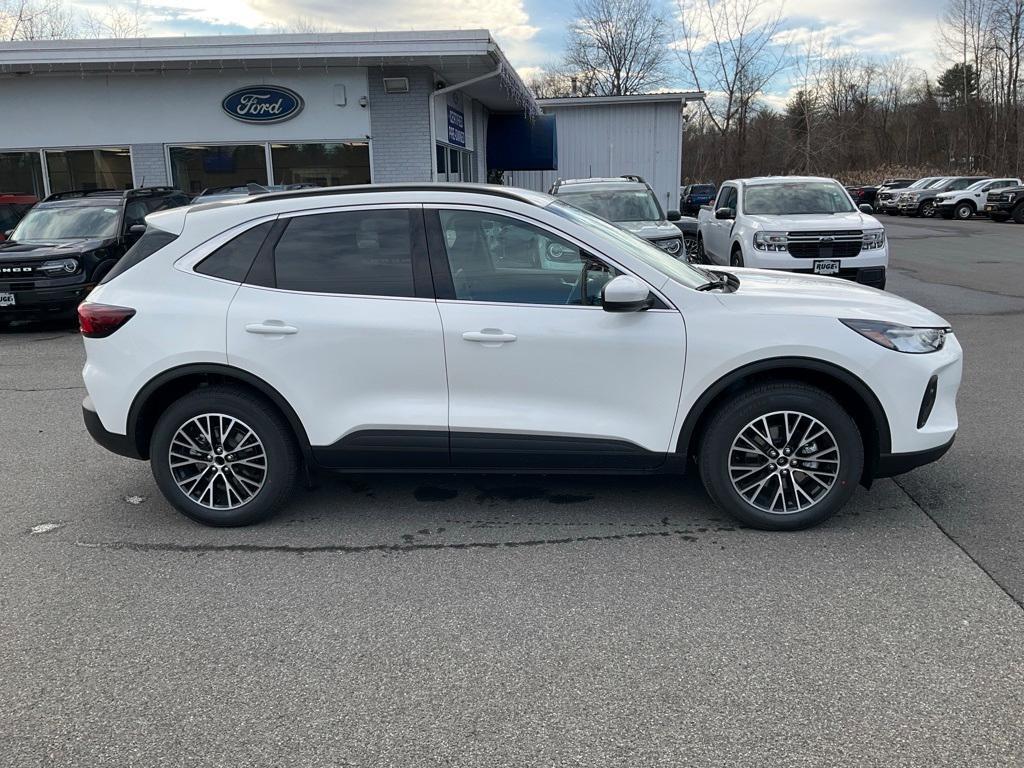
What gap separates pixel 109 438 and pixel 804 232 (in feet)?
30.5

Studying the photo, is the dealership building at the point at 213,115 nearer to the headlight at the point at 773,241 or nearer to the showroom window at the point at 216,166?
the showroom window at the point at 216,166

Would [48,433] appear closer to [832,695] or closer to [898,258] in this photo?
[832,695]

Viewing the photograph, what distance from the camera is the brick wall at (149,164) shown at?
16.0 metres

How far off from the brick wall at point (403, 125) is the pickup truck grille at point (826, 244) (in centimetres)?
702

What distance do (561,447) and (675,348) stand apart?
74 cm

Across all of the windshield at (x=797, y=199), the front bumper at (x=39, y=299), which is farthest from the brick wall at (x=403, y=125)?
the front bumper at (x=39, y=299)

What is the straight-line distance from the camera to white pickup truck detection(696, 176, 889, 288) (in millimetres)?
11102

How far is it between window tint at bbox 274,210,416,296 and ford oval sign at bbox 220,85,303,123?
40.8 ft

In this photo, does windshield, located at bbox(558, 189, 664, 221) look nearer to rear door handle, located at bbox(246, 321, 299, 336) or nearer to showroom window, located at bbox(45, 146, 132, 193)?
rear door handle, located at bbox(246, 321, 299, 336)

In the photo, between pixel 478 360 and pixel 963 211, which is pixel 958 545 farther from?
pixel 963 211

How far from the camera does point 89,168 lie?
1634cm

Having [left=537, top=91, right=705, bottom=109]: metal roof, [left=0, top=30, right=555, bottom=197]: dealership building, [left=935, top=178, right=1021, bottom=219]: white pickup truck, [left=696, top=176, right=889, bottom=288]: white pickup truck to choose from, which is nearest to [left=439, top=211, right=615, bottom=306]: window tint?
[left=696, top=176, right=889, bottom=288]: white pickup truck

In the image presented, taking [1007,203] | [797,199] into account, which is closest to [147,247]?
[797,199]

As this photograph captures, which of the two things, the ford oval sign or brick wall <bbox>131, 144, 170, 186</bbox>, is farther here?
brick wall <bbox>131, 144, 170, 186</bbox>
